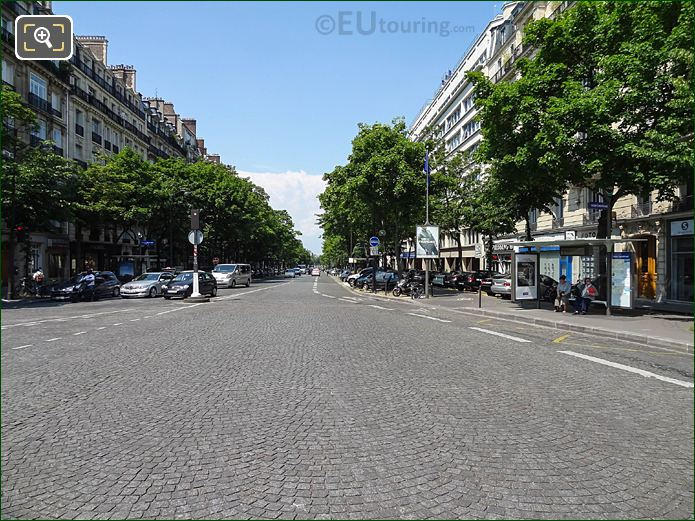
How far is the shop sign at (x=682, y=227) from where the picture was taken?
22.1 metres

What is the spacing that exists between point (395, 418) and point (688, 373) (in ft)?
19.2

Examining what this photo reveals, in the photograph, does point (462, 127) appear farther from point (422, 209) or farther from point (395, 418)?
point (395, 418)

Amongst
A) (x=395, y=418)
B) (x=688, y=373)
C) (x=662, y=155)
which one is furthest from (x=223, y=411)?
(x=662, y=155)

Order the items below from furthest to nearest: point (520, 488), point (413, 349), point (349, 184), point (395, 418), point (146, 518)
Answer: point (349, 184)
point (413, 349)
point (395, 418)
point (520, 488)
point (146, 518)

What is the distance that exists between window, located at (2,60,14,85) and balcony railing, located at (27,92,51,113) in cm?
180

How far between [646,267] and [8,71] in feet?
139

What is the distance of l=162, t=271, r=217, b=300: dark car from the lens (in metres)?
27.6

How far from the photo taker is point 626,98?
15867 millimetres

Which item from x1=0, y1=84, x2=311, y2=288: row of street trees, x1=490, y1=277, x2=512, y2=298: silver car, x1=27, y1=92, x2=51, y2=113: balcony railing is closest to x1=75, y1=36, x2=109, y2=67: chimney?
x1=0, y1=84, x2=311, y2=288: row of street trees

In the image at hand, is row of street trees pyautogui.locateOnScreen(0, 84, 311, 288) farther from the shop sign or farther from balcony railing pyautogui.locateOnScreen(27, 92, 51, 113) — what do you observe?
the shop sign

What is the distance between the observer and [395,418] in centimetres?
536

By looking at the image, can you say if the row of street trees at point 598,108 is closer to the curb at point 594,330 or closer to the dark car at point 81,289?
the curb at point 594,330

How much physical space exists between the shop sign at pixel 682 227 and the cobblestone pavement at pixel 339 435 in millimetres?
15923

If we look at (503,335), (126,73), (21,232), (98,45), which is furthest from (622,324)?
(126,73)
